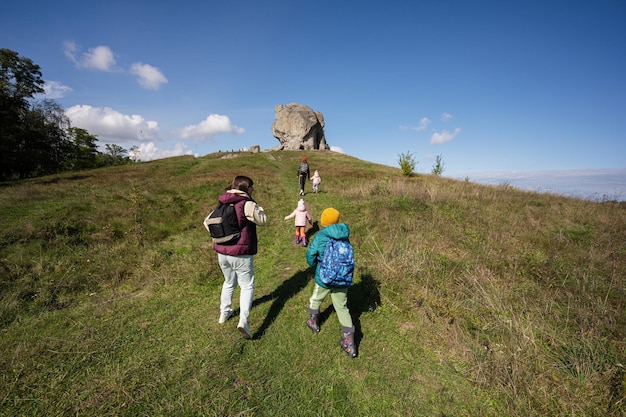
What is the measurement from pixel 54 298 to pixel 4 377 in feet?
8.63

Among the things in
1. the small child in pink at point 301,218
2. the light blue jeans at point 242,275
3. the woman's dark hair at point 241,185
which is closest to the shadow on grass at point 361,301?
the light blue jeans at point 242,275

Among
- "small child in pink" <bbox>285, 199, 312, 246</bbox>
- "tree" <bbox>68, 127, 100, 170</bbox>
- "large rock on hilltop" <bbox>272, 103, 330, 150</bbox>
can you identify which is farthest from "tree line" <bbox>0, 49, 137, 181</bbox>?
"large rock on hilltop" <bbox>272, 103, 330, 150</bbox>

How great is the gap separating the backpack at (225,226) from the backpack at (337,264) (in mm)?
1533

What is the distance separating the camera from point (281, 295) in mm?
5699

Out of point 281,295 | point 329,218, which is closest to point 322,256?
point 329,218

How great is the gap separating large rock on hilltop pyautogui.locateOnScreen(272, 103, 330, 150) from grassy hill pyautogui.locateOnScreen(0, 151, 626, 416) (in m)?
69.7

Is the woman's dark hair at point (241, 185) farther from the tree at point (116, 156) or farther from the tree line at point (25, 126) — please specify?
the tree at point (116, 156)

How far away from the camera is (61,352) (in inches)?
147

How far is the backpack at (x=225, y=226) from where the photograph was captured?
3.91 meters

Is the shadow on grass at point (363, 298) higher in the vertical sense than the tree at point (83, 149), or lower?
lower

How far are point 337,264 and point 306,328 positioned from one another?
1.62m

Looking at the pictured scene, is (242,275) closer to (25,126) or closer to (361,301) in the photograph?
(361,301)

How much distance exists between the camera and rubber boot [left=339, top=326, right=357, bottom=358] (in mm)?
3885

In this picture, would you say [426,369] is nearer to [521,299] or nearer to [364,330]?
[364,330]
